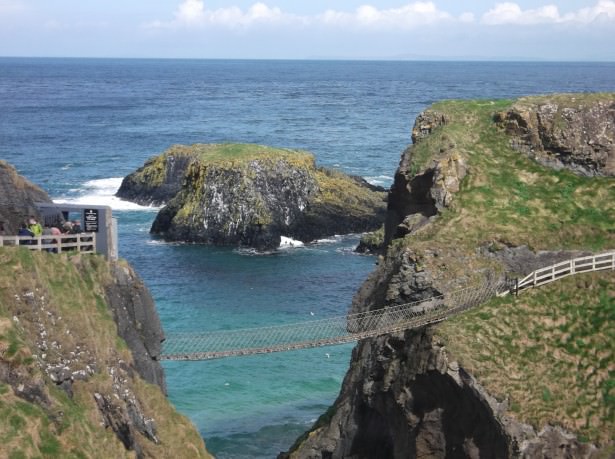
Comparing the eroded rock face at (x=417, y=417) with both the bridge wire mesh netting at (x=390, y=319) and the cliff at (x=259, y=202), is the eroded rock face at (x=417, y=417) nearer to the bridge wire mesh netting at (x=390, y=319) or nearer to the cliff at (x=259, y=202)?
the bridge wire mesh netting at (x=390, y=319)

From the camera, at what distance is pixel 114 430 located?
3538 centimetres

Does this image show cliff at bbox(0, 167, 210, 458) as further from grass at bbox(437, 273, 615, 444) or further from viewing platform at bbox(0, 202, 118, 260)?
grass at bbox(437, 273, 615, 444)

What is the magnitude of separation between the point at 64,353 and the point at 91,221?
6186 millimetres

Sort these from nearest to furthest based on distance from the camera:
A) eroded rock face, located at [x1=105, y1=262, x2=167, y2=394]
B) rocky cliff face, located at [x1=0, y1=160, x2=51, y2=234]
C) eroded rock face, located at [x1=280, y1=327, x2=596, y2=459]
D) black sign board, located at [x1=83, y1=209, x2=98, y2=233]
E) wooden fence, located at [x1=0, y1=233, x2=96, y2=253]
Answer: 1. eroded rock face, located at [x1=280, y1=327, x2=596, y2=459]
2. wooden fence, located at [x1=0, y1=233, x2=96, y2=253]
3. eroded rock face, located at [x1=105, y1=262, x2=167, y2=394]
4. black sign board, located at [x1=83, y1=209, x2=98, y2=233]
5. rocky cliff face, located at [x1=0, y1=160, x2=51, y2=234]

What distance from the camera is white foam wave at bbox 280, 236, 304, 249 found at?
271 ft

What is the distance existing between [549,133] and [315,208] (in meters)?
34.7

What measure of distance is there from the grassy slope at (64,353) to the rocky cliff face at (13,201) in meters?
4.66

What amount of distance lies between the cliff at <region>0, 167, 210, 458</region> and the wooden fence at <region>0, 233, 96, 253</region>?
56cm

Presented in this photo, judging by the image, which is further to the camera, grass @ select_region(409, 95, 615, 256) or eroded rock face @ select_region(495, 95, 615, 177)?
eroded rock face @ select_region(495, 95, 615, 177)

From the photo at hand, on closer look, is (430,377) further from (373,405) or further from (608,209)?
(608,209)

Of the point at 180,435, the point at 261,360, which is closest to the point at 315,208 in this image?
the point at 261,360

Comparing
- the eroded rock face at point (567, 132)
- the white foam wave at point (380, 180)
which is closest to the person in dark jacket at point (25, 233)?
the eroded rock face at point (567, 132)

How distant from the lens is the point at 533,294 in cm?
4219

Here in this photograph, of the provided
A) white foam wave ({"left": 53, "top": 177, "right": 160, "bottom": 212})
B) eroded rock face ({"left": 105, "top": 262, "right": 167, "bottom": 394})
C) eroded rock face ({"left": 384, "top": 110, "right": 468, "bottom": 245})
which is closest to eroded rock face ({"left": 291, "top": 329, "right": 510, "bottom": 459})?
eroded rock face ({"left": 384, "top": 110, "right": 468, "bottom": 245})
